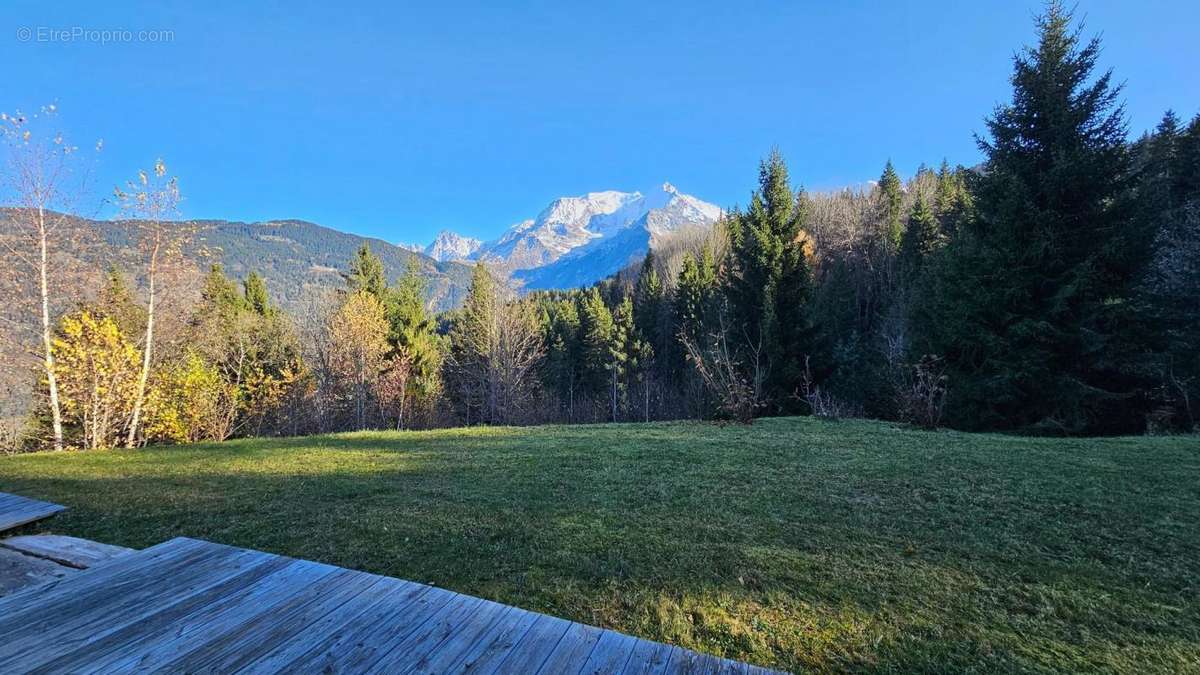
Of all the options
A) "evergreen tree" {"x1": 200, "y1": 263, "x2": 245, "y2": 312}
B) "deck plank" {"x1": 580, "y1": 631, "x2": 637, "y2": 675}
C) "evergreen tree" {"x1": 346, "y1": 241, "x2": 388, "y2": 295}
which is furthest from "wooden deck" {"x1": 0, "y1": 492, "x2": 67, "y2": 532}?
"evergreen tree" {"x1": 200, "y1": 263, "x2": 245, "y2": 312}

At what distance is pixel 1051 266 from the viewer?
10.8m

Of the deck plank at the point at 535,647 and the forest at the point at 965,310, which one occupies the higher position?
the forest at the point at 965,310

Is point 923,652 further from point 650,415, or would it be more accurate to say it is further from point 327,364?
point 650,415

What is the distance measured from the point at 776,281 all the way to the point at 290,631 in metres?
17.5

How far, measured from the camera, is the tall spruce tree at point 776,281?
16688 millimetres

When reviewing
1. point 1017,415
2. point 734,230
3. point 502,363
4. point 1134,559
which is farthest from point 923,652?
point 502,363

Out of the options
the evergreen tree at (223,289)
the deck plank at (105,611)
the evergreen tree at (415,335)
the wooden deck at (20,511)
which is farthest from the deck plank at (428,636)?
the evergreen tree at (223,289)

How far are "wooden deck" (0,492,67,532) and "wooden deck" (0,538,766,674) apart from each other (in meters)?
2.32

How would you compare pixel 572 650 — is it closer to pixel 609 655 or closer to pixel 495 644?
pixel 609 655

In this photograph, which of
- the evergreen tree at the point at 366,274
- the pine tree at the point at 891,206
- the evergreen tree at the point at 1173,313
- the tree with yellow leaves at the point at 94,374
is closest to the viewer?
the evergreen tree at the point at 1173,313

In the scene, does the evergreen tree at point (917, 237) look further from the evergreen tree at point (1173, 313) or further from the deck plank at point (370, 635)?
the deck plank at point (370, 635)

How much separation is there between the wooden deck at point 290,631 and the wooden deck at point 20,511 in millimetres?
2324

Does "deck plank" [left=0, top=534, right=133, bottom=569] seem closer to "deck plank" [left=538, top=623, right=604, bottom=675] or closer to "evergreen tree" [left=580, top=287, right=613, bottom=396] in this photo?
"deck plank" [left=538, top=623, right=604, bottom=675]

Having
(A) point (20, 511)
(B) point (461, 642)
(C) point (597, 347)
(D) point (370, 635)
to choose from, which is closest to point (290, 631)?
(D) point (370, 635)
